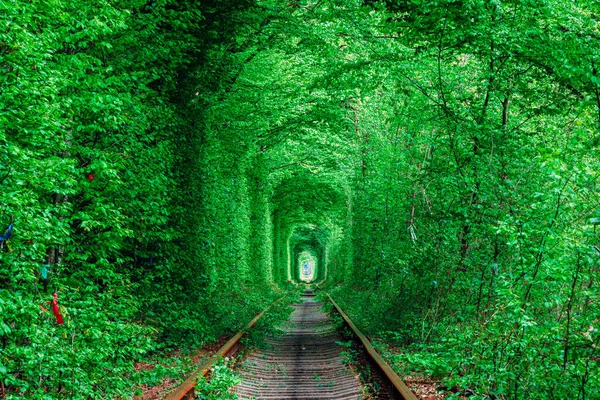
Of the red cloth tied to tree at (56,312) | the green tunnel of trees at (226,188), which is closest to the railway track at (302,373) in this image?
the green tunnel of trees at (226,188)

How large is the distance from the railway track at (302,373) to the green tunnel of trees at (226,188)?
0.66 meters

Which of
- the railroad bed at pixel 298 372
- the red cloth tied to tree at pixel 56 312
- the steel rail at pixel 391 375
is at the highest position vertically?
the red cloth tied to tree at pixel 56 312

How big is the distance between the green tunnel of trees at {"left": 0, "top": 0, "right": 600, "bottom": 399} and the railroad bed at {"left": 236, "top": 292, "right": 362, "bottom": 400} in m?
1.15

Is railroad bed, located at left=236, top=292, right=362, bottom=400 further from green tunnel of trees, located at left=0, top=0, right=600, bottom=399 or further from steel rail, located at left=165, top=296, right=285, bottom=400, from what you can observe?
green tunnel of trees, located at left=0, top=0, right=600, bottom=399

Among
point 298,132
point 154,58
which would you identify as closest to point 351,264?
point 298,132

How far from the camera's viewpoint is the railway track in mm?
7309

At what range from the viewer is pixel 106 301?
6598mm

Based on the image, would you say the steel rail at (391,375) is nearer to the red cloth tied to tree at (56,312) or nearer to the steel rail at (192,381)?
the steel rail at (192,381)

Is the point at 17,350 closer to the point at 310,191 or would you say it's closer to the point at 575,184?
the point at 575,184

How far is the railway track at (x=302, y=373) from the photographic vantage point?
7.31 m

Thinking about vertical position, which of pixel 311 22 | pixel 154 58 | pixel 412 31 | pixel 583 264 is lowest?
pixel 583 264

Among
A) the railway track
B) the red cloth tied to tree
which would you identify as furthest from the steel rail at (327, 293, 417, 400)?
the red cloth tied to tree

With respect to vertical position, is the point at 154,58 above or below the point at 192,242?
above

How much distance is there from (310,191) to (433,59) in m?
29.1
